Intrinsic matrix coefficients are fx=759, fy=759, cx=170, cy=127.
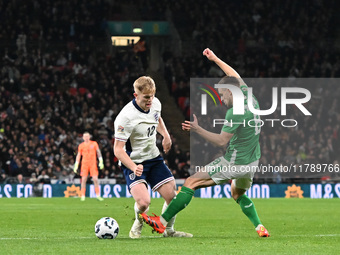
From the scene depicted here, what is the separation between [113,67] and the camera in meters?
32.9

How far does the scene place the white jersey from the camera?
363 inches

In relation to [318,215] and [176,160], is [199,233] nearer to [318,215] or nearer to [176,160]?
[318,215]

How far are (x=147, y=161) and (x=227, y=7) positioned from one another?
92.4 ft

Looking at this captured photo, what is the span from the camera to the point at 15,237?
9.98 m

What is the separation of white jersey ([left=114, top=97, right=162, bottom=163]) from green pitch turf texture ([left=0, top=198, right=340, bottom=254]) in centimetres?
109

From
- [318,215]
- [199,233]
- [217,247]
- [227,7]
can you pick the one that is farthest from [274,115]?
[217,247]

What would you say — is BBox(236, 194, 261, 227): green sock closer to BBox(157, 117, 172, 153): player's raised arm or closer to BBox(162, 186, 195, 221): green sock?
BBox(162, 186, 195, 221): green sock

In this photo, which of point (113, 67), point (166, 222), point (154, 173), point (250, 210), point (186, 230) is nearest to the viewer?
point (166, 222)

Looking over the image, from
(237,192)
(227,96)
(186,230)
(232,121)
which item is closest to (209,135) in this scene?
(232,121)

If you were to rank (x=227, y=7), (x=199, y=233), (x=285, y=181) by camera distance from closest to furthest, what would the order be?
(x=199, y=233)
(x=285, y=181)
(x=227, y=7)

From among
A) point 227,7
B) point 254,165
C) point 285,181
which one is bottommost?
point 285,181

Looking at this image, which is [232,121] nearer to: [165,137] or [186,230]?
[165,137]

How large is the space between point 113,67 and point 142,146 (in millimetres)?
23656

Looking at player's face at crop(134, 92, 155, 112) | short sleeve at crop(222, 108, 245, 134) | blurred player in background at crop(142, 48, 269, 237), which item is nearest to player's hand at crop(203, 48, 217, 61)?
blurred player in background at crop(142, 48, 269, 237)
